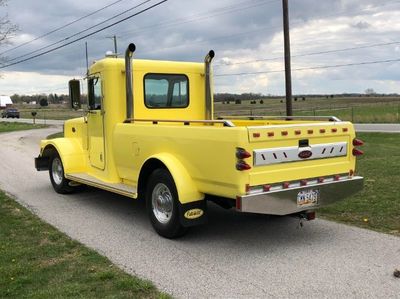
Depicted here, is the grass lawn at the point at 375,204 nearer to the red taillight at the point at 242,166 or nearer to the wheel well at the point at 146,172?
the red taillight at the point at 242,166

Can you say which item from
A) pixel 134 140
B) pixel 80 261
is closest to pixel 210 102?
pixel 134 140

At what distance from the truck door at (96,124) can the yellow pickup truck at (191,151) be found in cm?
2

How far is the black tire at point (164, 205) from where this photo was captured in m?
6.02

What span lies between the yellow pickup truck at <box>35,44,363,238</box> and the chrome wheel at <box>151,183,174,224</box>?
0.5 inches

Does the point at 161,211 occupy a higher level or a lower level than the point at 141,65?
lower

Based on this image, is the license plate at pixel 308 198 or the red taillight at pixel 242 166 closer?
the red taillight at pixel 242 166

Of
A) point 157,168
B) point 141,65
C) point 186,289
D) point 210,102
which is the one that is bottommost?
point 186,289

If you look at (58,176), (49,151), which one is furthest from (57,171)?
(49,151)

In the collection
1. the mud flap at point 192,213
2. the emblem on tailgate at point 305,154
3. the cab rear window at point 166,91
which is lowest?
the mud flap at point 192,213

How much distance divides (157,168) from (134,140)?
695mm

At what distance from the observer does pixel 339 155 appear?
6031 millimetres

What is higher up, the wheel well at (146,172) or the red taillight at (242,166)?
the red taillight at (242,166)

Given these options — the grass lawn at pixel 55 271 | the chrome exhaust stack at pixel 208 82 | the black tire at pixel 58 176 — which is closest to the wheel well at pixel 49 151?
the black tire at pixel 58 176

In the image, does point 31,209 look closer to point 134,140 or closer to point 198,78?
point 134,140
